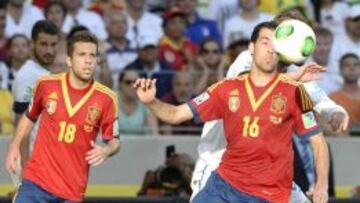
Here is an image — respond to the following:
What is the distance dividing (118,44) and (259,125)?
246 inches

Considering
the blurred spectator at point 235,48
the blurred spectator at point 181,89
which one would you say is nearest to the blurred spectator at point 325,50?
the blurred spectator at point 235,48

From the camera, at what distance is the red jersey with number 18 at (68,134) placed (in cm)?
942

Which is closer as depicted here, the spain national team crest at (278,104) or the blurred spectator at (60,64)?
the spain national team crest at (278,104)

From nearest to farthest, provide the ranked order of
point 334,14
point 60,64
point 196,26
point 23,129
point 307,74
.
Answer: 1. point 307,74
2. point 23,129
3. point 60,64
4. point 196,26
5. point 334,14

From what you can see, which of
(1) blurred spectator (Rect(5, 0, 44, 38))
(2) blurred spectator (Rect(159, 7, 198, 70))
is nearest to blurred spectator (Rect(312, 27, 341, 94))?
(2) blurred spectator (Rect(159, 7, 198, 70))

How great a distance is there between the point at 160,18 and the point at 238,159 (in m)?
6.83

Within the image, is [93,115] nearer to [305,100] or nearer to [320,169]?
[305,100]

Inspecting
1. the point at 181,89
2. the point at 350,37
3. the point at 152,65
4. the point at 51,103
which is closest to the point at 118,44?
the point at 152,65

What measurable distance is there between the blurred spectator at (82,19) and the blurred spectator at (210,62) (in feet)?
4.02

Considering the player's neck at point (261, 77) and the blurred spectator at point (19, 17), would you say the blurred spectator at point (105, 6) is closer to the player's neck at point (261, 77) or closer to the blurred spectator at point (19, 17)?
the blurred spectator at point (19, 17)

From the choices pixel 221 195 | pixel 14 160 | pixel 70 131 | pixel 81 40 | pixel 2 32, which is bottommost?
pixel 221 195

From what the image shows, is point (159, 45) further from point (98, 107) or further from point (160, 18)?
point (98, 107)

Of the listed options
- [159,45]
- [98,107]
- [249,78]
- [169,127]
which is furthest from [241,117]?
[159,45]

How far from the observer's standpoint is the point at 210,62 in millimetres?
14367
